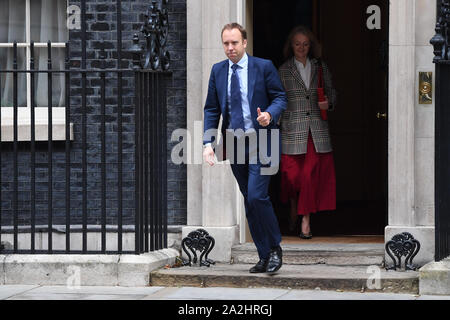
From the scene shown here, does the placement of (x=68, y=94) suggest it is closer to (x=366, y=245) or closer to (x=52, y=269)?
(x=52, y=269)

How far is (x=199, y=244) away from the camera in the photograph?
9750 mm

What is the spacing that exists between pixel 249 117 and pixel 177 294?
1484 mm

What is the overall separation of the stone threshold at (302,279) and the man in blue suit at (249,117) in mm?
166

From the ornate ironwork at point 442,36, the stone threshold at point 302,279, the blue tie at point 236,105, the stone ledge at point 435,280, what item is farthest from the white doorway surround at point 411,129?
the blue tie at point 236,105

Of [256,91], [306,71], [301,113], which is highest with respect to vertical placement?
[306,71]

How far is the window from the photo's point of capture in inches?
413

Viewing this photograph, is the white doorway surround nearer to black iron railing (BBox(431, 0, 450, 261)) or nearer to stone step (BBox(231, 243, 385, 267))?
stone step (BBox(231, 243, 385, 267))

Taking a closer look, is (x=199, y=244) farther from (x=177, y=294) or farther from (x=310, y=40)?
(x=310, y=40)

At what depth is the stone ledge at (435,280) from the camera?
8500mm

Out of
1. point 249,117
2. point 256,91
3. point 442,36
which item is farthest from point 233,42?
point 442,36

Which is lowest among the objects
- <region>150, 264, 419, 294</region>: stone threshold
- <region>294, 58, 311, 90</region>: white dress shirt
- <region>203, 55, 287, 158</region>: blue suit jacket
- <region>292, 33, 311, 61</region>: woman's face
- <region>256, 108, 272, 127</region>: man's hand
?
<region>150, 264, 419, 294</region>: stone threshold

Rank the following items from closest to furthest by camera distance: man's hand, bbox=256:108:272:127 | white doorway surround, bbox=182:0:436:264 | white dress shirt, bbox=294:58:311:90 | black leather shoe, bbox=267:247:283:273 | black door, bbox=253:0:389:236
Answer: man's hand, bbox=256:108:272:127 → black leather shoe, bbox=267:247:283:273 → white doorway surround, bbox=182:0:436:264 → white dress shirt, bbox=294:58:311:90 → black door, bbox=253:0:389:236

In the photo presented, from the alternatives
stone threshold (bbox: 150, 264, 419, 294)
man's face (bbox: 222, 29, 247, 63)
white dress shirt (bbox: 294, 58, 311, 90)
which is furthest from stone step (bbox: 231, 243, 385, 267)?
man's face (bbox: 222, 29, 247, 63)

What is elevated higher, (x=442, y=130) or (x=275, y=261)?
(x=442, y=130)
